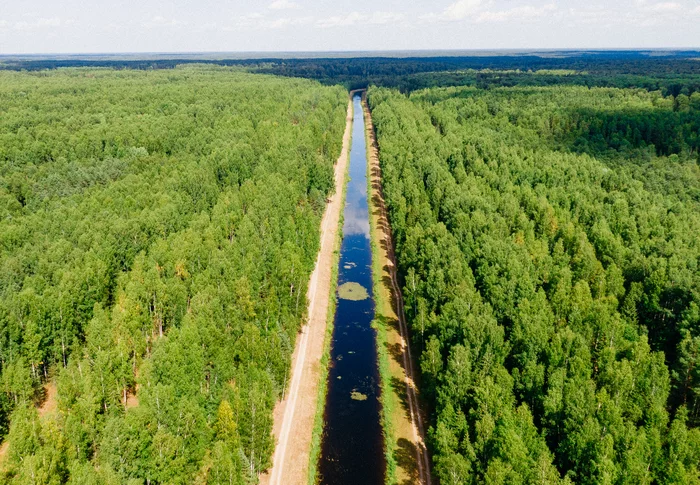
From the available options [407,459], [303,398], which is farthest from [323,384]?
[407,459]

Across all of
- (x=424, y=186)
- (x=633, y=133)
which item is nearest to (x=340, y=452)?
(x=424, y=186)

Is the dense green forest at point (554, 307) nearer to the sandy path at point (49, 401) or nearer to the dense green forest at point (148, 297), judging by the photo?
the dense green forest at point (148, 297)

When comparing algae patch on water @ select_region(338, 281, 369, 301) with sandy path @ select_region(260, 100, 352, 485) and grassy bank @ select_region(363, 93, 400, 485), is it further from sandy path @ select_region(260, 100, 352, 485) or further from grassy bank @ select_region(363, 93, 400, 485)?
sandy path @ select_region(260, 100, 352, 485)

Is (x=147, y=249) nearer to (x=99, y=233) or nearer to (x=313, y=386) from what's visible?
(x=99, y=233)

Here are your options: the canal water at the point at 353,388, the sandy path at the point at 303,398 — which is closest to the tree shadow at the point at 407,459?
the canal water at the point at 353,388

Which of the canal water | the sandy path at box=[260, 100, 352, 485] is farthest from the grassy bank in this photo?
the sandy path at box=[260, 100, 352, 485]

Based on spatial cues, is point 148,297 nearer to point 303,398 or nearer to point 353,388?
point 303,398
